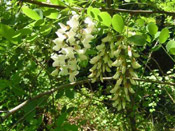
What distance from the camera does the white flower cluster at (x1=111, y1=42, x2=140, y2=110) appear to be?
832mm

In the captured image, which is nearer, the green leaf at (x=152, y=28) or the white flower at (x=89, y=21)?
the white flower at (x=89, y=21)

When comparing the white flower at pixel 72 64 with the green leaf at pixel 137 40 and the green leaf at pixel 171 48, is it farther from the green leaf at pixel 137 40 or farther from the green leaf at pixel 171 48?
the green leaf at pixel 171 48

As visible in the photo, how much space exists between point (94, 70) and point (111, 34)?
17 centimetres

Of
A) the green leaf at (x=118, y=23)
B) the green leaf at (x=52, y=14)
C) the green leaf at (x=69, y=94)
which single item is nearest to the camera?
the green leaf at (x=118, y=23)

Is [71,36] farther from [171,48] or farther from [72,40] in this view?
[171,48]

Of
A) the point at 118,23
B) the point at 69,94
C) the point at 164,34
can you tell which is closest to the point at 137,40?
the point at 118,23

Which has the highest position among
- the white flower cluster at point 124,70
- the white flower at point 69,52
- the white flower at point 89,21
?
the white flower at point 89,21

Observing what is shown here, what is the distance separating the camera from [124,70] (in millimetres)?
840

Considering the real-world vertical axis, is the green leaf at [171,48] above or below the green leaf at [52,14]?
below

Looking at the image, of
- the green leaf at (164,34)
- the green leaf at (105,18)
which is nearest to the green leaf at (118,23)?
the green leaf at (105,18)

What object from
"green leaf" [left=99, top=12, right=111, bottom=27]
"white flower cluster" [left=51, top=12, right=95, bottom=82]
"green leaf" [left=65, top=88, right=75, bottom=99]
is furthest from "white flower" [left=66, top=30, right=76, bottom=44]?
"green leaf" [left=65, top=88, right=75, bottom=99]

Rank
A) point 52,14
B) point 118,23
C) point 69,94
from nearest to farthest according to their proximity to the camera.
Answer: point 118,23 < point 52,14 < point 69,94

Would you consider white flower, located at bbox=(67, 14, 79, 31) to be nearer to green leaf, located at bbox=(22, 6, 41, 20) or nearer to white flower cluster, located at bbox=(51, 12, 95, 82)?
white flower cluster, located at bbox=(51, 12, 95, 82)

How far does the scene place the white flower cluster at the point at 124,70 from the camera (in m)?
0.83
